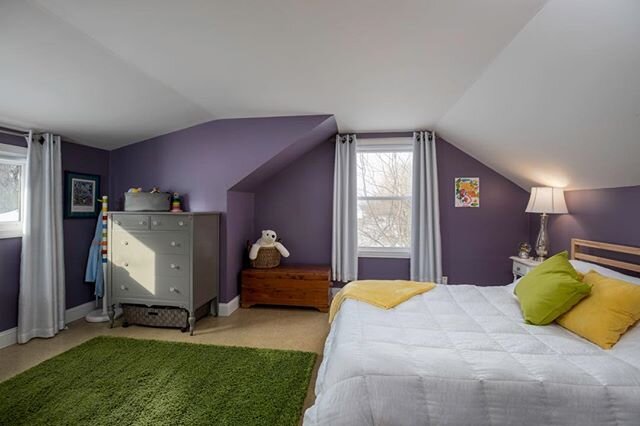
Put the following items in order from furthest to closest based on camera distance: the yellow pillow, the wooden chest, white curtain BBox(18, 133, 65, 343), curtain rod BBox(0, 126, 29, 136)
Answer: the wooden chest, white curtain BBox(18, 133, 65, 343), curtain rod BBox(0, 126, 29, 136), the yellow pillow

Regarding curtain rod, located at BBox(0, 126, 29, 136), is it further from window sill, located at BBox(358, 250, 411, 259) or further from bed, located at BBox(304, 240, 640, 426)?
window sill, located at BBox(358, 250, 411, 259)

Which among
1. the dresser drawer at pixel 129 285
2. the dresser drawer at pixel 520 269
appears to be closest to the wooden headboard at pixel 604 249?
the dresser drawer at pixel 520 269

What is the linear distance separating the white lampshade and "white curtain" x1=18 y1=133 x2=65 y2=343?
15.3 feet

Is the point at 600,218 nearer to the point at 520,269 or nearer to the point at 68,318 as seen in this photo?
the point at 520,269

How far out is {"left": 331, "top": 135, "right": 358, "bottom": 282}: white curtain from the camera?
388 cm

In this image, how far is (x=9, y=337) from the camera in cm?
265

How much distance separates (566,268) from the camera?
1.90 meters

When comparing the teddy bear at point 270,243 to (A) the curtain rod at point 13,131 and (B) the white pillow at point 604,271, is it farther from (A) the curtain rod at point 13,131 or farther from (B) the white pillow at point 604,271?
(B) the white pillow at point 604,271

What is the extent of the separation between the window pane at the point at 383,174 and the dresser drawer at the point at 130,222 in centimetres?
256

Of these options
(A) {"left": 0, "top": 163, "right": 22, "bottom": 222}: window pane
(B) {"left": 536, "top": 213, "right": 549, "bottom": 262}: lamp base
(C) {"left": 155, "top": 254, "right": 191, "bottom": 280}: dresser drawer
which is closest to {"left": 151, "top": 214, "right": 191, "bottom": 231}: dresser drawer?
(C) {"left": 155, "top": 254, "right": 191, "bottom": 280}: dresser drawer

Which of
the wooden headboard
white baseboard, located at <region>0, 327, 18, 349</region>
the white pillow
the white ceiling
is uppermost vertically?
the white ceiling

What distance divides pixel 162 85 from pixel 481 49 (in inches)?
93.3

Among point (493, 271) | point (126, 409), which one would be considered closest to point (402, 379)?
point (126, 409)

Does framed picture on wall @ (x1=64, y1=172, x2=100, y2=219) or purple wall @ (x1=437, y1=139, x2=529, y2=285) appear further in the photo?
purple wall @ (x1=437, y1=139, x2=529, y2=285)
